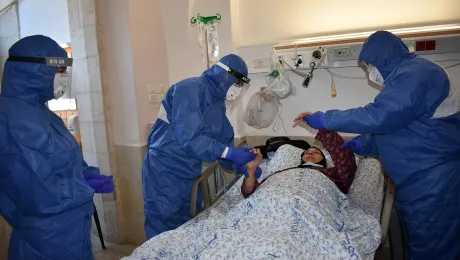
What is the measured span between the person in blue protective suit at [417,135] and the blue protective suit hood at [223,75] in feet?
2.22

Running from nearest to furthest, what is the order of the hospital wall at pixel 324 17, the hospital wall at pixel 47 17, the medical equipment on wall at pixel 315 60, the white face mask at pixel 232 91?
the white face mask at pixel 232 91 < the hospital wall at pixel 324 17 < the medical equipment on wall at pixel 315 60 < the hospital wall at pixel 47 17

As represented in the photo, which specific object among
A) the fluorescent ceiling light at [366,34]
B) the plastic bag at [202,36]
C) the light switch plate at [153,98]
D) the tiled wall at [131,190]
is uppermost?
the plastic bag at [202,36]

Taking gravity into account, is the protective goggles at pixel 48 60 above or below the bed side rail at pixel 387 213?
above

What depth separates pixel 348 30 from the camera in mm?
2980

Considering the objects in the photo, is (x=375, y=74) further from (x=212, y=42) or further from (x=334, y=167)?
(x=212, y=42)

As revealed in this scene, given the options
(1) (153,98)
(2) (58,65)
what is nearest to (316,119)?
(2) (58,65)

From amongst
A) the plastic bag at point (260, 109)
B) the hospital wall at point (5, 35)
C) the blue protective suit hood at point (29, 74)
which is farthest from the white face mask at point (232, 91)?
the hospital wall at point (5, 35)

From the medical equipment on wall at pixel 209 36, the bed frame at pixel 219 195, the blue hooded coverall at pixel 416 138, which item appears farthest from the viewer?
the medical equipment on wall at pixel 209 36

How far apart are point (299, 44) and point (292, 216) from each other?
1822 millimetres

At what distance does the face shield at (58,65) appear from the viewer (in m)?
1.74

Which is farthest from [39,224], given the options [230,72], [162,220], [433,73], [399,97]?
[433,73]

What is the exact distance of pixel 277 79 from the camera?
2.97m

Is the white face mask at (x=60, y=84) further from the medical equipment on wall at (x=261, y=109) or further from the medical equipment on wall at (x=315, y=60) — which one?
the medical equipment on wall at (x=315, y=60)

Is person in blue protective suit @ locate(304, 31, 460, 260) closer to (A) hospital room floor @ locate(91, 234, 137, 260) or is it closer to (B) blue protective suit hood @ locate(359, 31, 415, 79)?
(B) blue protective suit hood @ locate(359, 31, 415, 79)
